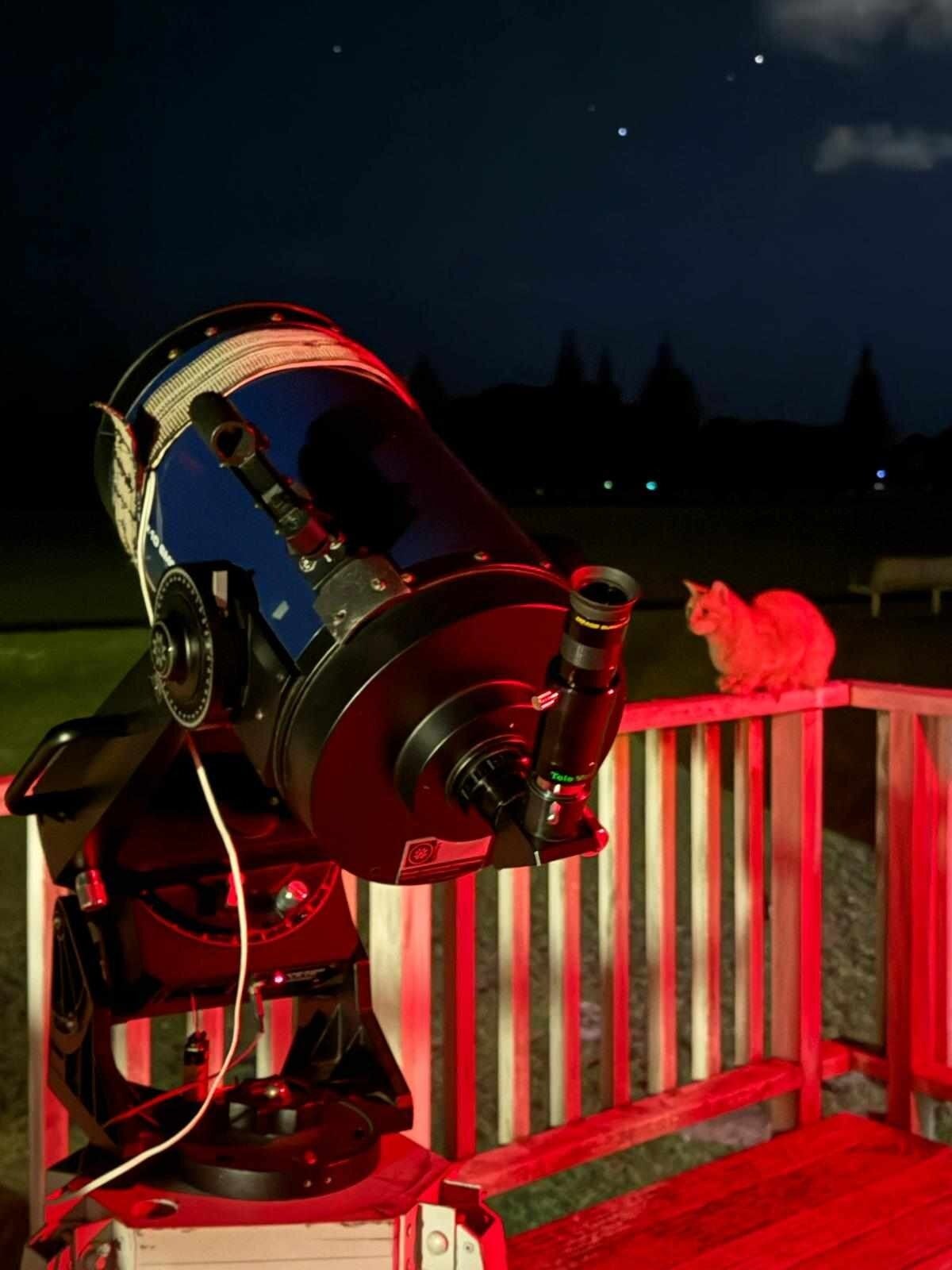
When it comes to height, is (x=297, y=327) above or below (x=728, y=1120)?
above

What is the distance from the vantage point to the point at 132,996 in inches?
48.3

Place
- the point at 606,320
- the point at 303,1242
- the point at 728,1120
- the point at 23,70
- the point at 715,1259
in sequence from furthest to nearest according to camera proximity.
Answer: the point at 606,320 → the point at 23,70 → the point at 728,1120 → the point at 715,1259 → the point at 303,1242

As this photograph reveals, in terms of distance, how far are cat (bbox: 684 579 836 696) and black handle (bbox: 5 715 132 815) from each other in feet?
6.09

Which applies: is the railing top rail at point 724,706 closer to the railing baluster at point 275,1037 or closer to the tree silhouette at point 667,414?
the railing baluster at point 275,1037

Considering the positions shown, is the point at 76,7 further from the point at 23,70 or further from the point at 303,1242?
the point at 303,1242

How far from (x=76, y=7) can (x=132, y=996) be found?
29.2 m

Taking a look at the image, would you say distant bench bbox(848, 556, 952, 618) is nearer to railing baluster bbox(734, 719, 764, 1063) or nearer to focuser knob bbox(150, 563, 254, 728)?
railing baluster bbox(734, 719, 764, 1063)

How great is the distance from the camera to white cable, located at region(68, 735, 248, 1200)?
1.16 m

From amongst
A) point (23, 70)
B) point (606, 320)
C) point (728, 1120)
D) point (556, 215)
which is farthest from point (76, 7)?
point (728, 1120)

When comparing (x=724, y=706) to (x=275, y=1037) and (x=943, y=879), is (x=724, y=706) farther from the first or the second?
(x=275, y=1037)

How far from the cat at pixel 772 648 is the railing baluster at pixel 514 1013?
798 millimetres

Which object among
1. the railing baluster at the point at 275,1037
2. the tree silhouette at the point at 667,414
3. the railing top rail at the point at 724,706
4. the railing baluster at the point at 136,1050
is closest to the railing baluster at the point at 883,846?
the railing top rail at the point at 724,706

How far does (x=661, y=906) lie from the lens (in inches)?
103

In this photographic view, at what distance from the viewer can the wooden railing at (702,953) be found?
2.33m
